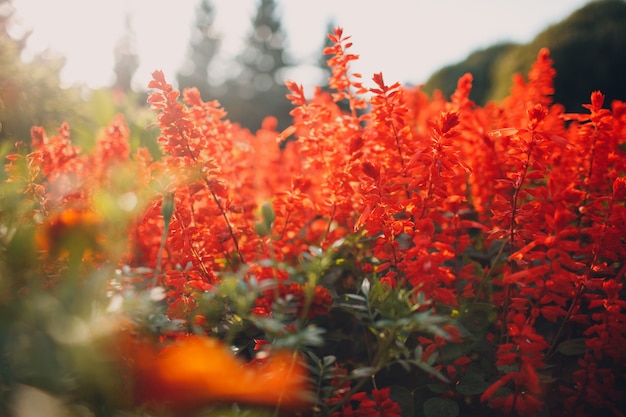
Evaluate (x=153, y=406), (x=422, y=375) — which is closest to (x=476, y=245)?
(x=422, y=375)

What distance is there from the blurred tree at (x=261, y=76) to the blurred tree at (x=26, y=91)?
17925mm

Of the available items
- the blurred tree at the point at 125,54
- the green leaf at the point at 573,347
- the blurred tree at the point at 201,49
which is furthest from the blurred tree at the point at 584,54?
the blurred tree at the point at 125,54

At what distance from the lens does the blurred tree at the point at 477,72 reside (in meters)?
10.2

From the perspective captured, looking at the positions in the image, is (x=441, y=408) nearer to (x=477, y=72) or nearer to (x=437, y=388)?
(x=437, y=388)

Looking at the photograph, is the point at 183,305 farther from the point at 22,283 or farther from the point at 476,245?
the point at 476,245

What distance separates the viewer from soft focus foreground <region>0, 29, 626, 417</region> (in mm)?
921

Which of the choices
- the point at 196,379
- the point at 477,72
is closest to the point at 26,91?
the point at 196,379

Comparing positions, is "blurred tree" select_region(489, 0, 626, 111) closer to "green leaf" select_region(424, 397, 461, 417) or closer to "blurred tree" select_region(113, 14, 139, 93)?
"green leaf" select_region(424, 397, 461, 417)

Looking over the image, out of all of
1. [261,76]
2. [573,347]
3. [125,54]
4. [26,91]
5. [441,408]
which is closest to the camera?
[441,408]

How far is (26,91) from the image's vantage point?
351cm

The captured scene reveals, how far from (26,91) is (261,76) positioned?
25.3m

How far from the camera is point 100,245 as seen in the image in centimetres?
104

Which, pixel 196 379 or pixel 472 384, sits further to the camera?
pixel 472 384

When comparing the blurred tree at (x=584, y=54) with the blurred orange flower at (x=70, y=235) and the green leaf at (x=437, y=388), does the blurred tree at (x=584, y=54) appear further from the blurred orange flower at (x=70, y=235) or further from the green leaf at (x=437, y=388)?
the blurred orange flower at (x=70, y=235)
